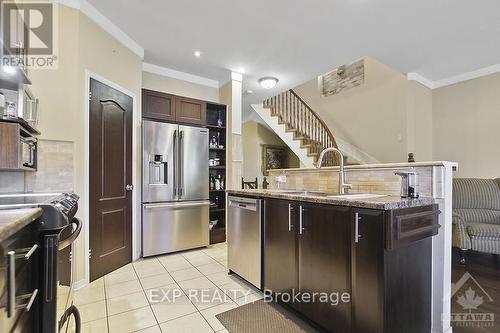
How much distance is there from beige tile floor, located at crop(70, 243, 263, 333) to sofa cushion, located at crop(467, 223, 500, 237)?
2.64 m

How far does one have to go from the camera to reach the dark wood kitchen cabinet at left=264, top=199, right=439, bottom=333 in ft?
4.34

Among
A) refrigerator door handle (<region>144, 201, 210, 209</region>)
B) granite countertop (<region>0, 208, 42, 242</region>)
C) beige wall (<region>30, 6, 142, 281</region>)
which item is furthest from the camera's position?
refrigerator door handle (<region>144, 201, 210, 209</region>)

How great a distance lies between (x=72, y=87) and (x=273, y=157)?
18.9ft

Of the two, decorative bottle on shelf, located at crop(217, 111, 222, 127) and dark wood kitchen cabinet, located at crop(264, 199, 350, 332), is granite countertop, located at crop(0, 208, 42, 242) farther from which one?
decorative bottle on shelf, located at crop(217, 111, 222, 127)

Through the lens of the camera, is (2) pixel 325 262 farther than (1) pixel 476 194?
No

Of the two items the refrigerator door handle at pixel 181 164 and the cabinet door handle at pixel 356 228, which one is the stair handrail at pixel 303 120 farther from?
the cabinet door handle at pixel 356 228

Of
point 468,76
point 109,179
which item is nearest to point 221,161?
point 109,179

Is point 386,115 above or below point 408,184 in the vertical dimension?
above

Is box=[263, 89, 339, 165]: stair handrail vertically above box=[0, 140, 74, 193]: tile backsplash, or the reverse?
box=[263, 89, 339, 165]: stair handrail

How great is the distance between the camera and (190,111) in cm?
377

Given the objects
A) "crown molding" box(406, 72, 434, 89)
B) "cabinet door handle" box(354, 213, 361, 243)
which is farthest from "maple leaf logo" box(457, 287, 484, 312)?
"crown molding" box(406, 72, 434, 89)

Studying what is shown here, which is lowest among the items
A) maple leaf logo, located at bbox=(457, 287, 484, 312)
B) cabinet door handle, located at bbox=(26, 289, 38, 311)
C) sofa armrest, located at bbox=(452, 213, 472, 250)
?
maple leaf logo, located at bbox=(457, 287, 484, 312)

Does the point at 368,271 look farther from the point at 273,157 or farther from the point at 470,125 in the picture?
the point at 273,157

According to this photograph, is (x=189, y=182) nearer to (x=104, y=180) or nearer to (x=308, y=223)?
(x=104, y=180)
